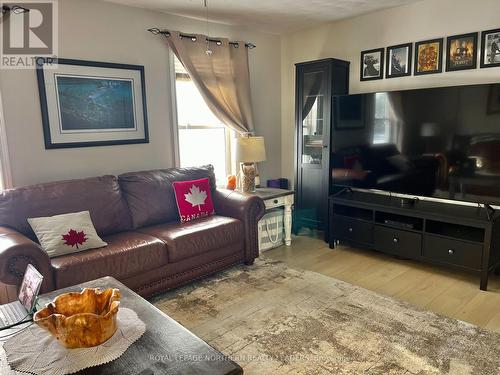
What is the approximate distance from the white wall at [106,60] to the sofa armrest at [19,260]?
3.17 feet

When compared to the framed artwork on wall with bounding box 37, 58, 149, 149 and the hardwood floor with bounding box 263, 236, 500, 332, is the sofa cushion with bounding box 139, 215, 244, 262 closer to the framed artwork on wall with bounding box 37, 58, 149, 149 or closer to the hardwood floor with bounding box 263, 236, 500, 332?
the hardwood floor with bounding box 263, 236, 500, 332

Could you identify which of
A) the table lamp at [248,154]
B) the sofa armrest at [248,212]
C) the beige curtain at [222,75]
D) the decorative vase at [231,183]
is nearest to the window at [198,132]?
the beige curtain at [222,75]

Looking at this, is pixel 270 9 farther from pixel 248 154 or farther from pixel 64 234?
pixel 64 234

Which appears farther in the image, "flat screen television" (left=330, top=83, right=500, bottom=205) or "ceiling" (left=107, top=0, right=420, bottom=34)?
"ceiling" (left=107, top=0, right=420, bottom=34)

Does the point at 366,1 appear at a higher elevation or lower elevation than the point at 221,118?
higher

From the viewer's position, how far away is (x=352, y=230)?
3617mm

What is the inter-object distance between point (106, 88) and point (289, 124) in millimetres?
2344

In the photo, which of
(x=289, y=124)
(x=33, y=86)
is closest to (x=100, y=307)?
(x=33, y=86)

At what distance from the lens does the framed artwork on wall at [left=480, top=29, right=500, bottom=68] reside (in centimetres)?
300

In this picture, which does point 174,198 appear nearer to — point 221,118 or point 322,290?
point 221,118

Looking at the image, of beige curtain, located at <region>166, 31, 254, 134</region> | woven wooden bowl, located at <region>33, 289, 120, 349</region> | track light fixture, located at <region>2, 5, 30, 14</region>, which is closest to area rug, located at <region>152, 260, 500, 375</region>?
woven wooden bowl, located at <region>33, 289, 120, 349</region>

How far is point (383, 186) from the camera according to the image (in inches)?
138

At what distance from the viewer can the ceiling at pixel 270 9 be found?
3.34 meters

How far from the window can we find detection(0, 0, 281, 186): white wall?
17cm
